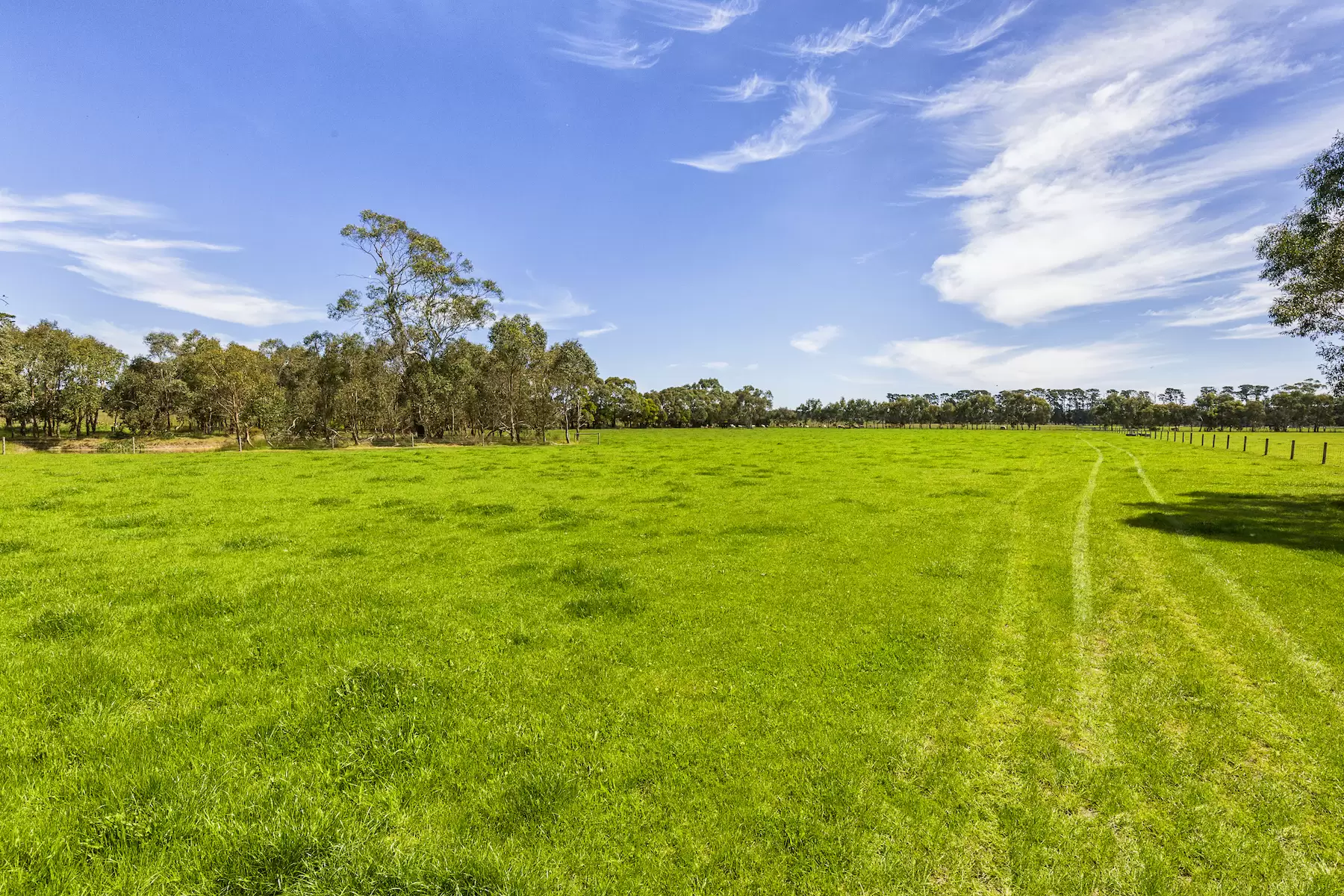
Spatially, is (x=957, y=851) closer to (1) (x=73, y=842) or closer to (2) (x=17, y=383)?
(1) (x=73, y=842)

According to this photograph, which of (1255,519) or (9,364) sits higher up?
(9,364)

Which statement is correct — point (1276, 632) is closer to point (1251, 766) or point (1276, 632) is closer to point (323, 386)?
point (1251, 766)

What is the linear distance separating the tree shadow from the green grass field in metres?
0.78

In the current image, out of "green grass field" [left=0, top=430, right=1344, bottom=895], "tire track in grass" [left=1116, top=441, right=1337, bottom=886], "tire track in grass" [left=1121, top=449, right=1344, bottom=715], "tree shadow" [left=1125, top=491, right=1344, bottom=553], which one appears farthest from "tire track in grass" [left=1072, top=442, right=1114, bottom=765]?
"tree shadow" [left=1125, top=491, right=1344, bottom=553]

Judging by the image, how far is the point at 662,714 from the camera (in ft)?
22.4

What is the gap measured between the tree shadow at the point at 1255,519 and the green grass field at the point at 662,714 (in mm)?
777

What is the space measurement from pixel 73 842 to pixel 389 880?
2.78 metres

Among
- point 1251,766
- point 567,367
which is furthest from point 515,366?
point 1251,766

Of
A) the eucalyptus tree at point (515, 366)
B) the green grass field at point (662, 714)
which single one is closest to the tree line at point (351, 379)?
the eucalyptus tree at point (515, 366)

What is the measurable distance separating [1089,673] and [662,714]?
667 centimetres

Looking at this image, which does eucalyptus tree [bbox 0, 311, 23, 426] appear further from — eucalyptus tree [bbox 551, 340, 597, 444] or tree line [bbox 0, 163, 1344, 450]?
eucalyptus tree [bbox 551, 340, 597, 444]

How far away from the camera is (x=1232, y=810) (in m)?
5.34

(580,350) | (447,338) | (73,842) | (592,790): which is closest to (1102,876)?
(592,790)

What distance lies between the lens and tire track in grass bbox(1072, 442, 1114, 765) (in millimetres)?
6496
